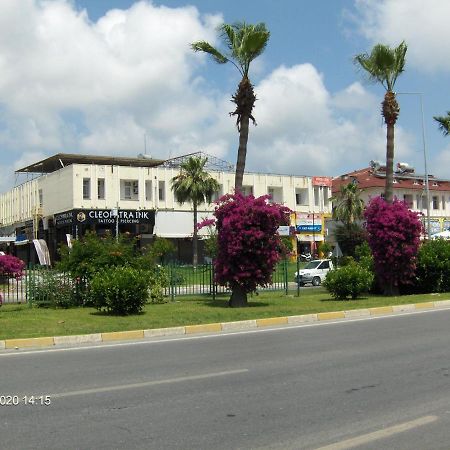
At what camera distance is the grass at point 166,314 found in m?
14.2

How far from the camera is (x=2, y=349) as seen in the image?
12.0m

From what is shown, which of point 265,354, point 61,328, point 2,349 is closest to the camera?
point 265,354

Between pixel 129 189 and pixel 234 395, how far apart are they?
51240mm

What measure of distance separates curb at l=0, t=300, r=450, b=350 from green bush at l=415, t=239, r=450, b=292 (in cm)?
428

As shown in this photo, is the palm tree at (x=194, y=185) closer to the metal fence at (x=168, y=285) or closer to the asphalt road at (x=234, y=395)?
the metal fence at (x=168, y=285)

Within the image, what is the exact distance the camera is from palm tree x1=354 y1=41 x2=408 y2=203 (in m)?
27.0

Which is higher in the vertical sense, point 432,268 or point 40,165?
point 40,165

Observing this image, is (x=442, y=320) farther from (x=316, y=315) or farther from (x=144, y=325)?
(x=144, y=325)

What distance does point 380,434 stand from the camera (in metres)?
5.77

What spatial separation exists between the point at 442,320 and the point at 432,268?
9101 mm

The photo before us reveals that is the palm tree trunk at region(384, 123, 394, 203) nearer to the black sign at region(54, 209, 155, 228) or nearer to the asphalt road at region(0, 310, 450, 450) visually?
the asphalt road at region(0, 310, 450, 450)

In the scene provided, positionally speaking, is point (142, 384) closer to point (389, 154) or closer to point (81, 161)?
point (389, 154)

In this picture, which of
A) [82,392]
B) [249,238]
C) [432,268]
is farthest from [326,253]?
[82,392]

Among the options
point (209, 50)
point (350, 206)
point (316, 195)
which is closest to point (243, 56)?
point (209, 50)
